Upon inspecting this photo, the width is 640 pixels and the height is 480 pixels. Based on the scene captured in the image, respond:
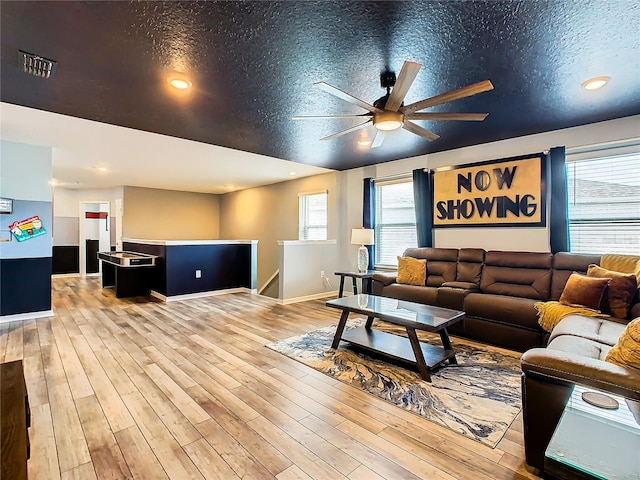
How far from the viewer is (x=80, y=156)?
4.97 meters

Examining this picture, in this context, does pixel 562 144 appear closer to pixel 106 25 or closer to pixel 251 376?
pixel 251 376

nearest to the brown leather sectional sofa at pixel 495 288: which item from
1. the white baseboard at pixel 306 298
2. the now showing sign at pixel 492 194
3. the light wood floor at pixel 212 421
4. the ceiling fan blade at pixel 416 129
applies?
the now showing sign at pixel 492 194

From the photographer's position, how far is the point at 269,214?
7.98 metres

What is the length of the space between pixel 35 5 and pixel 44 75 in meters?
0.91

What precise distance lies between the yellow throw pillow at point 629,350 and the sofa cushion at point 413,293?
7.36 feet

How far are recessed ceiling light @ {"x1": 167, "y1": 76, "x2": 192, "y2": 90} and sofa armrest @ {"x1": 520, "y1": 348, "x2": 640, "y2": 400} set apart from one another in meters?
3.04

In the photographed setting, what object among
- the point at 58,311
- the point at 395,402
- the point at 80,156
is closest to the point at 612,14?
the point at 395,402

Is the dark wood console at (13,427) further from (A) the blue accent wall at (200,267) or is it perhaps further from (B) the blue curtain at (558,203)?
(B) the blue curtain at (558,203)

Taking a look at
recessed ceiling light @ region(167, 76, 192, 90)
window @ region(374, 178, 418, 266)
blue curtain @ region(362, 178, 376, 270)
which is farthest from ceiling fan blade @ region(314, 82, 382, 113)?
blue curtain @ region(362, 178, 376, 270)

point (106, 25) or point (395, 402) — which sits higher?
point (106, 25)

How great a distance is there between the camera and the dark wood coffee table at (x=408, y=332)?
2668mm

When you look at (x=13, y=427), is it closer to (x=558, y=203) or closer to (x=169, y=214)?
(x=558, y=203)

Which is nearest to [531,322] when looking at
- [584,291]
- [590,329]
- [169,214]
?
[584,291]

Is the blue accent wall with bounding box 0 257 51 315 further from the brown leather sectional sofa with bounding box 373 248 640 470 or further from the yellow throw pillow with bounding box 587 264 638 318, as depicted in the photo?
the yellow throw pillow with bounding box 587 264 638 318
